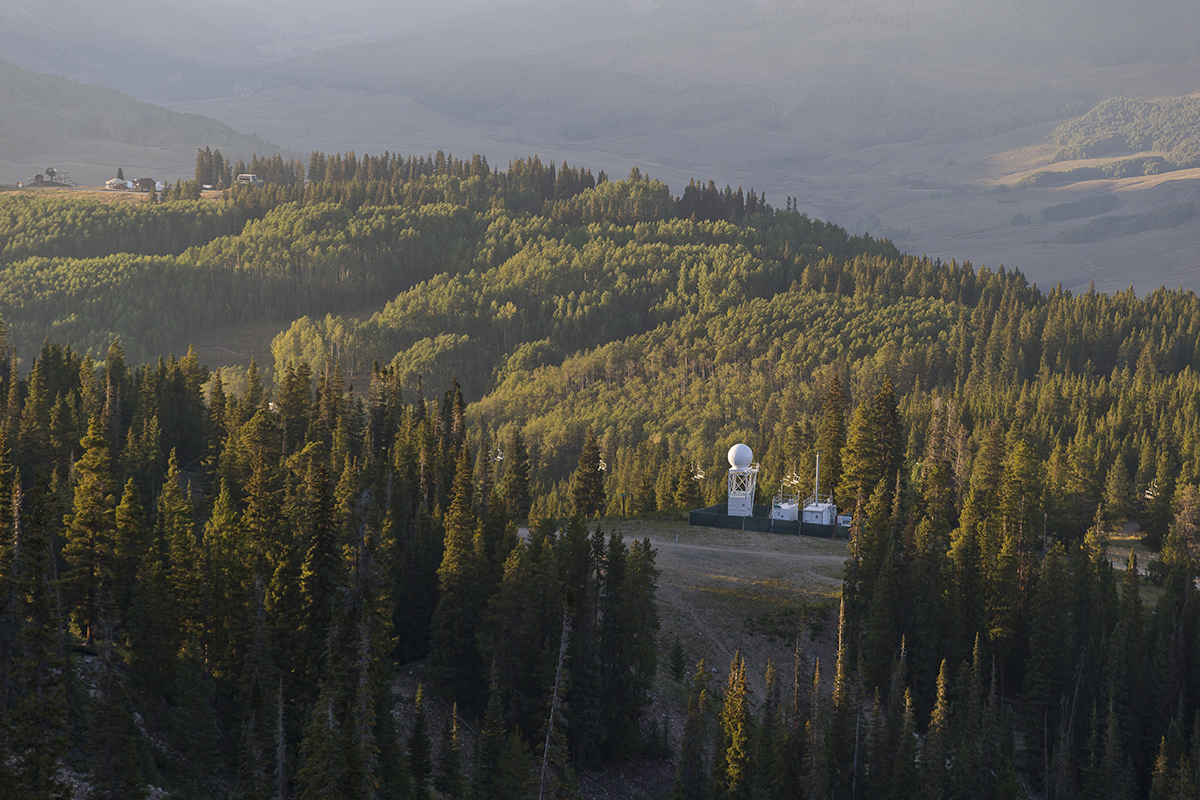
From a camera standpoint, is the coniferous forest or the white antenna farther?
the white antenna

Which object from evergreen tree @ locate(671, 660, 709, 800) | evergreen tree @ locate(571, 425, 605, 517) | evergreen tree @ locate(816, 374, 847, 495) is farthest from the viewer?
evergreen tree @ locate(571, 425, 605, 517)

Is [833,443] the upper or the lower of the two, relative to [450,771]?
upper

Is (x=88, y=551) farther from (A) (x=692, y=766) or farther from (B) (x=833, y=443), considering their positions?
(B) (x=833, y=443)

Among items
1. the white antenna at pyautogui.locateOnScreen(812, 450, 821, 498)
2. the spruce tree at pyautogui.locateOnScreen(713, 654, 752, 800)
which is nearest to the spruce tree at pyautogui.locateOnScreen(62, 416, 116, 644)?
the spruce tree at pyautogui.locateOnScreen(713, 654, 752, 800)

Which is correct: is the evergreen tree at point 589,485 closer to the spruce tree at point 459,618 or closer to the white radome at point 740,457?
the white radome at point 740,457

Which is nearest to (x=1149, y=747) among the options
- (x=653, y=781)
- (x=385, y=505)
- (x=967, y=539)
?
(x=967, y=539)

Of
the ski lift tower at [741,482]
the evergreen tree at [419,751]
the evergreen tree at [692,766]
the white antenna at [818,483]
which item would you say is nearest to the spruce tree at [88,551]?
the evergreen tree at [419,751]

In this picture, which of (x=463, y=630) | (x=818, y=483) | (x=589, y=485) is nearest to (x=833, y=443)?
(x=818, y=483)

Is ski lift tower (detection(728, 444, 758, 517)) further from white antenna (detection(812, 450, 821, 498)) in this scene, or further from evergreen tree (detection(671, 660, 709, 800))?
evergreen tree (detection(671, 660, 709, 800))

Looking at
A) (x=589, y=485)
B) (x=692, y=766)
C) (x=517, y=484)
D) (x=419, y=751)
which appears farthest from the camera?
(x=517, y=484)
